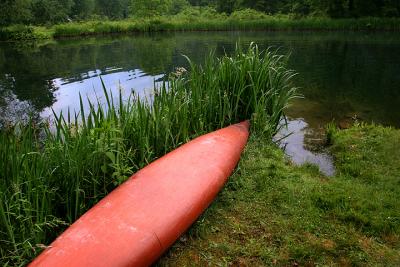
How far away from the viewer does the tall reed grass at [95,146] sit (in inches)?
108

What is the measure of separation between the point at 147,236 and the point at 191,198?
1.94ft

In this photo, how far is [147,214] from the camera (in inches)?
110

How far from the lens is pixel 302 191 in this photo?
12.2 feet

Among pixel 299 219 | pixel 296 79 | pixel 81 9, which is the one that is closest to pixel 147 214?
pixel 299 219

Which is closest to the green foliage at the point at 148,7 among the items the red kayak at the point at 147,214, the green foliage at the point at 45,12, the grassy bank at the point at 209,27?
the green foliage at the point at 45,12

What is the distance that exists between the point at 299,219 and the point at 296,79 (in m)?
8.76

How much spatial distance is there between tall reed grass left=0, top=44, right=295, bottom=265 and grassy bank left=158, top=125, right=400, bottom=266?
83cm

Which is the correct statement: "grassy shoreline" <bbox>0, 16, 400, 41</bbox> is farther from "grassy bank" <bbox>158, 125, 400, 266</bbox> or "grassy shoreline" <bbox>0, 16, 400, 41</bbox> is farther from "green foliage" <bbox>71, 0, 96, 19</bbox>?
"grassy bank" <bbox>158, 125, 400, 266</bbox>

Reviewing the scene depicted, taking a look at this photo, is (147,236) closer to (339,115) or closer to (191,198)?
(191,198)

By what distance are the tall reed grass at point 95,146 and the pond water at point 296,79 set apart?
429 millimetres

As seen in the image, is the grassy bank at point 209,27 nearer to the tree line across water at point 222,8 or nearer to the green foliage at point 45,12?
the tree line across water at point 222,8

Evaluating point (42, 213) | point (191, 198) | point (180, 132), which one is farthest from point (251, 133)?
point (42, 213)

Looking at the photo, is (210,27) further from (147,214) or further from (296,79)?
(147,214)

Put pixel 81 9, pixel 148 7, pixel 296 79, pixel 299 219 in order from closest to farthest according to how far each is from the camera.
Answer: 1. pixel 299 219
2. pixel 296 79
3. pixel 148 7
4. pixel 81 9
